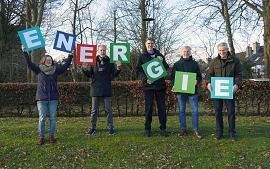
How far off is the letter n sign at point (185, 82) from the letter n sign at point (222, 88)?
0.47m

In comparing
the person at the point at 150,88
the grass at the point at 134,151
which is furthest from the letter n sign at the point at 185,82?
the grass at the point at 134,151

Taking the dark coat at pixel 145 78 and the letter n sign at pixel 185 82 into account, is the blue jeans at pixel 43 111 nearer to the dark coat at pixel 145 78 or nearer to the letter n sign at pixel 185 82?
the dark coat at pixel 145 78

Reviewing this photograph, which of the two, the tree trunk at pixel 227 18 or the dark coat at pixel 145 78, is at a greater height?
the tree trunk at pixel 227 18

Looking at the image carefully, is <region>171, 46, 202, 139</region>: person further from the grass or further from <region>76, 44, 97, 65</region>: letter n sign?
<region>76, 44, 97, 65</region>: letter n sign

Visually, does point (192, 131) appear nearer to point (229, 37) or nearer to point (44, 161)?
point (44, 161)

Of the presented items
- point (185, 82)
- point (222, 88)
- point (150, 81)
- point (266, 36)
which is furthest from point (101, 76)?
point (266, 36)

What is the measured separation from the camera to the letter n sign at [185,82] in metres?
7.74

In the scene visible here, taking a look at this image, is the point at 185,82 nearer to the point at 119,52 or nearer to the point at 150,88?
the point at 150,88

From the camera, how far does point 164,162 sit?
6512mm

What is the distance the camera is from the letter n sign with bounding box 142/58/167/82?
770cm

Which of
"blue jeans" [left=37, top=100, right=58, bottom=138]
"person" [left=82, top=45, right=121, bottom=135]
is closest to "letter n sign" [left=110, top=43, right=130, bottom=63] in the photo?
"person" [left=82, top=45, right=121, bottom=135]

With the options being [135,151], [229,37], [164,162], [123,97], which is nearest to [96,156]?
[135,151]

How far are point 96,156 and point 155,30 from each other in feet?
61.2

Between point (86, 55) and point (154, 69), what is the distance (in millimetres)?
1670
